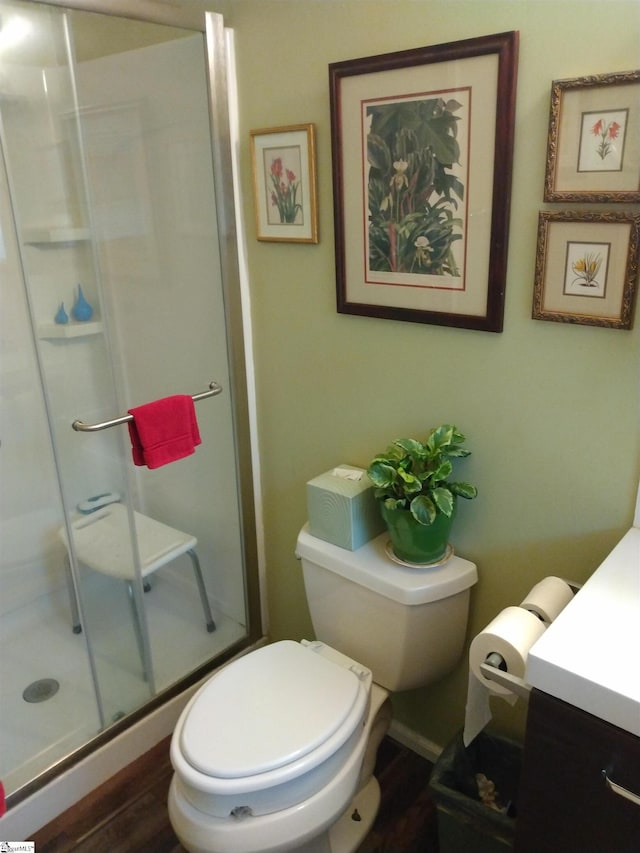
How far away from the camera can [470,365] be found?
1.39 meters

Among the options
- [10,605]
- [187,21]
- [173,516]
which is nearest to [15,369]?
[173,516]

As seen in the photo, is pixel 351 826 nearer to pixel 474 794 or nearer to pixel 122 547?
pixel 474 794

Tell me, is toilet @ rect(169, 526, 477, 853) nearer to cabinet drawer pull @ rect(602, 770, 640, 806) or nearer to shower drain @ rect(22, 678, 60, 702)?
cabinet drawer pull @ rect(602, 770, 640, 806)

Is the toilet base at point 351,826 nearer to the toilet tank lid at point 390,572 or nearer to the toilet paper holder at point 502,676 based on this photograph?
the toilet tank lid at point 390,572

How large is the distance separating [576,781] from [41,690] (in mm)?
1685

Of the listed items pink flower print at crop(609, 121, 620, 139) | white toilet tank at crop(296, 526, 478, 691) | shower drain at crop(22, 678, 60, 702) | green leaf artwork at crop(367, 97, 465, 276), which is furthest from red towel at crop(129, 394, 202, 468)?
→ pink flower print at crop(609, 121, 620, 139)

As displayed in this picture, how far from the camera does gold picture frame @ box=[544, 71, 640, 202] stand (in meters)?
1.05

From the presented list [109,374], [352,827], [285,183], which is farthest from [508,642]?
[109,374]

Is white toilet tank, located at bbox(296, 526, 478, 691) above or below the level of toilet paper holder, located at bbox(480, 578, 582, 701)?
below

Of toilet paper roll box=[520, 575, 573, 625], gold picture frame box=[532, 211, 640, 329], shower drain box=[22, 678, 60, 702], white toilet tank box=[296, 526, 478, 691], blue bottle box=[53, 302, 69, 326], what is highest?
gold picture frame box=[532, 211, 640, 329]

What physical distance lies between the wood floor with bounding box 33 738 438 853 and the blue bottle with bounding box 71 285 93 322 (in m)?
1.34

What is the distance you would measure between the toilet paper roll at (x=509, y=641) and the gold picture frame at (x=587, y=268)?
563 millimetres

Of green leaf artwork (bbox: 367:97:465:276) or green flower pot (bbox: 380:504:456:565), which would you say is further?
green flower pot (bbox: 380:504:456:565)

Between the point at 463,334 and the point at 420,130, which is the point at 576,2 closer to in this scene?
the point at 420,130
